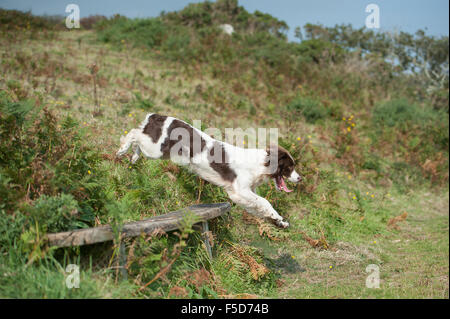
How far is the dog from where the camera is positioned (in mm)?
4609

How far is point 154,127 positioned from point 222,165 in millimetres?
1053

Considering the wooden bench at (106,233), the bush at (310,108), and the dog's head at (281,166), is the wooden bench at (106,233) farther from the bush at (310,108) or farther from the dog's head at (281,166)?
the bush at (310,108)

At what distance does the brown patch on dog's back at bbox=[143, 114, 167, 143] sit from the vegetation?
751 mm

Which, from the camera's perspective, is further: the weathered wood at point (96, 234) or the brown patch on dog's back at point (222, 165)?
the brown patch on dog's back at point (222, 165)

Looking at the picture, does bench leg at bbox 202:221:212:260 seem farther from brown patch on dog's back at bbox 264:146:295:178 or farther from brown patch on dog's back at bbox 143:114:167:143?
brown patch on dog's back at bbox 143:114:167:143

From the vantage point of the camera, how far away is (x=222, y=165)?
15.1ft

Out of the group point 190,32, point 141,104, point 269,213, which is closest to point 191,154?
point 269,213

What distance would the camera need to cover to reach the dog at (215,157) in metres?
4.61

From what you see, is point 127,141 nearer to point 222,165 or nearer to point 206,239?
point 222,165

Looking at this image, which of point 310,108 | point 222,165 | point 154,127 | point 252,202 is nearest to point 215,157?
point 222,165

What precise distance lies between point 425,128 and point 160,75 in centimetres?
1046

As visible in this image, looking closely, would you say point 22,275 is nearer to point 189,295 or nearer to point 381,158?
point 189,295

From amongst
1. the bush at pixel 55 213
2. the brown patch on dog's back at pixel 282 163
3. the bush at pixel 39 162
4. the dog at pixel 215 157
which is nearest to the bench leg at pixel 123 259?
the bush at pixel 55 213

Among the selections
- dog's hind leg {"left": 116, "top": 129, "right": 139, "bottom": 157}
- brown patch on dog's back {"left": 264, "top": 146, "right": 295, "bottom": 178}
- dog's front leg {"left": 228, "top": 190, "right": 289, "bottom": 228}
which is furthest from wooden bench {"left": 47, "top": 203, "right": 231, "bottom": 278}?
dog's hind leg {"left": 116, "top": 129, "right": 139, "bottom": 157}
